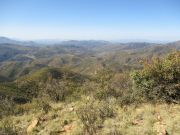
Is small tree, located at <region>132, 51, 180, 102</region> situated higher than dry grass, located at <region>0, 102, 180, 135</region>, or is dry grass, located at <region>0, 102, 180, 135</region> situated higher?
small tree, located at <region>132, 51, 180, 102</region>

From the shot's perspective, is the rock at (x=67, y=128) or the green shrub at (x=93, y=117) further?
the rock at (x=67, y=128)

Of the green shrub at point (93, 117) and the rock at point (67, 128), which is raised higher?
the green shrub at point (93, 117)

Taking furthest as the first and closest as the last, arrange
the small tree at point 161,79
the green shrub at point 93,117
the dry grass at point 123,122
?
the small tree at point 161,79 < the green shrub at point 93,117 < the dry grass at point 123,122

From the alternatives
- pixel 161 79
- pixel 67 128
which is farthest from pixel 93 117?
pixel 161 79

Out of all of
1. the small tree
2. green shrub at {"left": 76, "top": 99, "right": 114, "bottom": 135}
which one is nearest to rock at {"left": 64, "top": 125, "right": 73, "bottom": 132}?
green shrub at {"left": 76, "top": 99, "right": 114, "bottom": 135}

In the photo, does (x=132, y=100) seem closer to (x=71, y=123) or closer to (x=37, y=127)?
(x=71, y=123)

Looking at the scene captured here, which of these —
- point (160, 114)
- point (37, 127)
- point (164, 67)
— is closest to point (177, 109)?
point (160, 114)

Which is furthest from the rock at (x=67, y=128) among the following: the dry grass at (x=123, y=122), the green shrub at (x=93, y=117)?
the green shrub at (x=93, y=117)

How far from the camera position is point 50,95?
54.5 ft

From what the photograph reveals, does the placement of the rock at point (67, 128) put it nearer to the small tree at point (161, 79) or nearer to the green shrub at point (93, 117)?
the green shrub at point (93, 117)

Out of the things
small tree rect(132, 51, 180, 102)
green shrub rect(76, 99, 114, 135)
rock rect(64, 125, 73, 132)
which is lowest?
rock rect(64, 125, 73, 132)

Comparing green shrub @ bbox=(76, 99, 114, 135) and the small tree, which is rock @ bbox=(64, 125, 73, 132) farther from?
the small tree

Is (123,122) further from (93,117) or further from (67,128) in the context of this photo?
(67,128)

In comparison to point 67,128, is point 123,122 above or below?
above
